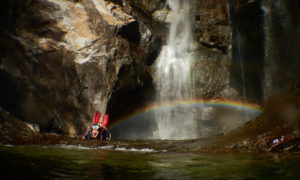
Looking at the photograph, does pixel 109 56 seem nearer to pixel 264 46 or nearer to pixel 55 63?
pixel 55 63

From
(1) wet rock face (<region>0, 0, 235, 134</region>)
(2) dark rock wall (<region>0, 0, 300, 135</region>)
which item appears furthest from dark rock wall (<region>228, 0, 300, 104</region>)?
(1) wet rock face (<region>0, 0, 235, 134</region>)

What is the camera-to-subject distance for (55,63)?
1495 cm

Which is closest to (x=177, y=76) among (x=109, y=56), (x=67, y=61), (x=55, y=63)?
(x=109, y=56)

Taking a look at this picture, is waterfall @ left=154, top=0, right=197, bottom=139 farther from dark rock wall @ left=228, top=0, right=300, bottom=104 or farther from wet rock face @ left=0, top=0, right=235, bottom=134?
dark rock wall @ left=228, top=0, right=300, bottom=104

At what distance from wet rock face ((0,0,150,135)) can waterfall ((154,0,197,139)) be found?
4460mm

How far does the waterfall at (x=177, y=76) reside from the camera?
19094 millimetres

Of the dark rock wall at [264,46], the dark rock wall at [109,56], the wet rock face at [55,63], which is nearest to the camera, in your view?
the wet rock face at [55,63]

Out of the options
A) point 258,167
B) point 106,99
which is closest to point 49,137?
point 258,167

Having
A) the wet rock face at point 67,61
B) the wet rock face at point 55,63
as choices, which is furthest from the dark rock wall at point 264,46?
the wet rock face at point 55,63

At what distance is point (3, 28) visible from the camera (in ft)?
48.0

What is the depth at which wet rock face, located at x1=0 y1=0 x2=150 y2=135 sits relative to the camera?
47.2 feet

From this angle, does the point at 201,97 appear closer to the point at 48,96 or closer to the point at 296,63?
the point at 296,63

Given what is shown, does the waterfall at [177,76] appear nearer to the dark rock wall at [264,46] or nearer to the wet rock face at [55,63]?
the dark rock wall at [264,46]

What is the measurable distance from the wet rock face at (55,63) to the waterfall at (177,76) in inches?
176
